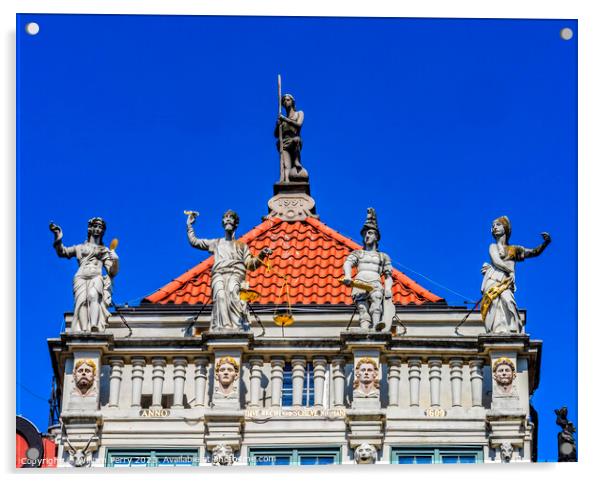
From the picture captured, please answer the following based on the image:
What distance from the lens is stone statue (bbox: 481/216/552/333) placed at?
41.2 metres

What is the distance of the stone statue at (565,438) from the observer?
Result: 39.4 m

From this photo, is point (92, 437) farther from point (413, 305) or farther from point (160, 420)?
point (413, 305)

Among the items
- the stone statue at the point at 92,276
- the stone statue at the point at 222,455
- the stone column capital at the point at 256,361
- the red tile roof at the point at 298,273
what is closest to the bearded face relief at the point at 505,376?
the stone column capital at the point at 256,361

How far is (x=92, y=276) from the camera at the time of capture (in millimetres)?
41469

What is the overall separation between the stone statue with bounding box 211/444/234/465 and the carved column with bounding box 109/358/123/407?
4.29 feet

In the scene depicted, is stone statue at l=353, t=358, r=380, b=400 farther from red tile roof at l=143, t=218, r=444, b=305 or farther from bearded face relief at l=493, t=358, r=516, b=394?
red tile roof at l=143, t=218, r=444, b=305

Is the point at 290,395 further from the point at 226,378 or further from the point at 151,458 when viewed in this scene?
A: the point at 151,458

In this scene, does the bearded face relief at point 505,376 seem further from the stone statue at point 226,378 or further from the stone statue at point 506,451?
the stone statue at point 226,378

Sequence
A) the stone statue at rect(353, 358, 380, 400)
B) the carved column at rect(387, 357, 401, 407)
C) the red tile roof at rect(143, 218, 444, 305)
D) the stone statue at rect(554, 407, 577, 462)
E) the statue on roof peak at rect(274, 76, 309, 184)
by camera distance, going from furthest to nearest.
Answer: the statue on roof peak at rect(274, 76, 309, 184) → the red tile roof at rect(143, 218, 444, 305) → the carved column at rect(387, 357, 401, 407) → the stone statue at rect(353, 358, 380, 400) → the stone statue at rect(554, 407, 577, 462)

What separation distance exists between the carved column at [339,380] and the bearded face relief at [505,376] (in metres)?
1.55

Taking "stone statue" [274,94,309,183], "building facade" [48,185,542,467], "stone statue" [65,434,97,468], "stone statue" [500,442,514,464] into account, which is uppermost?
"stone statue" [274,94,309,183]

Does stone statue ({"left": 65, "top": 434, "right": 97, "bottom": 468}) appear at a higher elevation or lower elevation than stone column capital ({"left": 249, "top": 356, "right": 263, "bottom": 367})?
lower

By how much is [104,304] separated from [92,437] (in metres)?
1.64

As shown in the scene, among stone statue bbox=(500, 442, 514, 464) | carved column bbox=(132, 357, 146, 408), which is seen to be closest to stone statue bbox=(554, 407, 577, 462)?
stone statue bbox=(500, 442, 514, 464)
